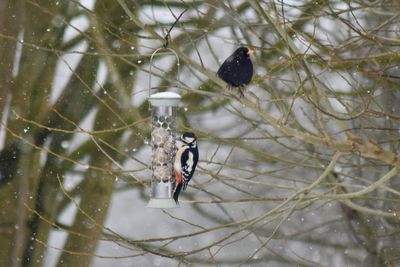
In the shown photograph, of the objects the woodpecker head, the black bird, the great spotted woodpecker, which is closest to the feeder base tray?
the great spotted woodpecker

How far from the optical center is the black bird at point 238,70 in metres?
3.94

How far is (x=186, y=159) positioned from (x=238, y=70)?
2.10 ft

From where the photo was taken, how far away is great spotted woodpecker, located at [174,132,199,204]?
354cm

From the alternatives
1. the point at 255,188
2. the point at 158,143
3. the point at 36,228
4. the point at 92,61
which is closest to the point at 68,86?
the point at 92,61

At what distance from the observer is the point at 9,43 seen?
711 cm

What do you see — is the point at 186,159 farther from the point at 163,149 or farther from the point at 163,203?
the point at 163,149

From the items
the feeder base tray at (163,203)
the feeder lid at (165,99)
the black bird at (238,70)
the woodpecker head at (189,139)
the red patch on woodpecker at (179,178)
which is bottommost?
the feeder base tray at (163,203)

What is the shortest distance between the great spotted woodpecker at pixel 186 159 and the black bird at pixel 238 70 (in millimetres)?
461

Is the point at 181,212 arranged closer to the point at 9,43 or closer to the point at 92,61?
the point at 92,61

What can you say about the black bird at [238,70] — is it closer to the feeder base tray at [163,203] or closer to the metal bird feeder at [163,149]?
the metal bird feeder at [163,149]

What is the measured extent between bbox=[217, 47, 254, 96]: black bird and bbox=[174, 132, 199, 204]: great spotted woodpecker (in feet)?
1.51

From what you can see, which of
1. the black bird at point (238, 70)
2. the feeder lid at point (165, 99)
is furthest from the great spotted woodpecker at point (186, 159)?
the black bird at point (238, 70)

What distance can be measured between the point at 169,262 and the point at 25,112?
4060 millimetres

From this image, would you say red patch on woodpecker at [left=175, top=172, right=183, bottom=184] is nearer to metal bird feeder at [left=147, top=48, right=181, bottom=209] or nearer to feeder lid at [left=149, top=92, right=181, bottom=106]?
metal bird feeder at [left=147, top=48, right=181, bottom=209]
